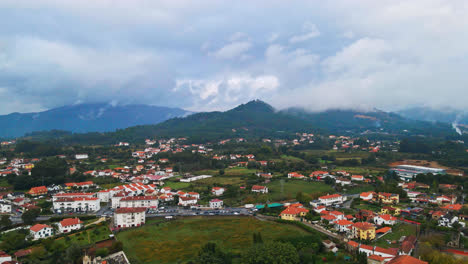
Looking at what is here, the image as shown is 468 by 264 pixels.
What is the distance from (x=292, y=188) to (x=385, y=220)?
1484 centimetres

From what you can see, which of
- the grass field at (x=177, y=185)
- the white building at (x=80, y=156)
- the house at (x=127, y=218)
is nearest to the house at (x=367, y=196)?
the grass field at (x=177, y=185)

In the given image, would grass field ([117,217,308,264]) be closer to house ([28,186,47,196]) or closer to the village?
the village

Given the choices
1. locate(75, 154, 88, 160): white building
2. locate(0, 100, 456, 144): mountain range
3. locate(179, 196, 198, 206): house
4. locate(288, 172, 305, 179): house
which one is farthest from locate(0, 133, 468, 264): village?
locate(0, 100, 456, 144): mountain range

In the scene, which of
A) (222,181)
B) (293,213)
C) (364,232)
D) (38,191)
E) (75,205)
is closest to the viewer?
(364,232)

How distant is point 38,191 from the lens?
39.4m

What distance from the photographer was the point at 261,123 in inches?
5103

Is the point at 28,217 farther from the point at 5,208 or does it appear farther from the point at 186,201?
the point at 186,201

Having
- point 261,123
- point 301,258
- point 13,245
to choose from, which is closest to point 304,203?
point 301,258

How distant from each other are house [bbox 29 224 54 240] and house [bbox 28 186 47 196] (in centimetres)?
1417

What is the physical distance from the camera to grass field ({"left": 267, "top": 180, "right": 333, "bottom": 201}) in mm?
38094

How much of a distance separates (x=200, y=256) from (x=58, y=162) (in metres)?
39.3

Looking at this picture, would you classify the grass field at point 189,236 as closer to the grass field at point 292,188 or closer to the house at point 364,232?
the house at point 364,232

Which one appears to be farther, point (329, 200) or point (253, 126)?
point (253, 126)

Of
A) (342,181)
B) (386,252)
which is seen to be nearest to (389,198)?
(342,181)
